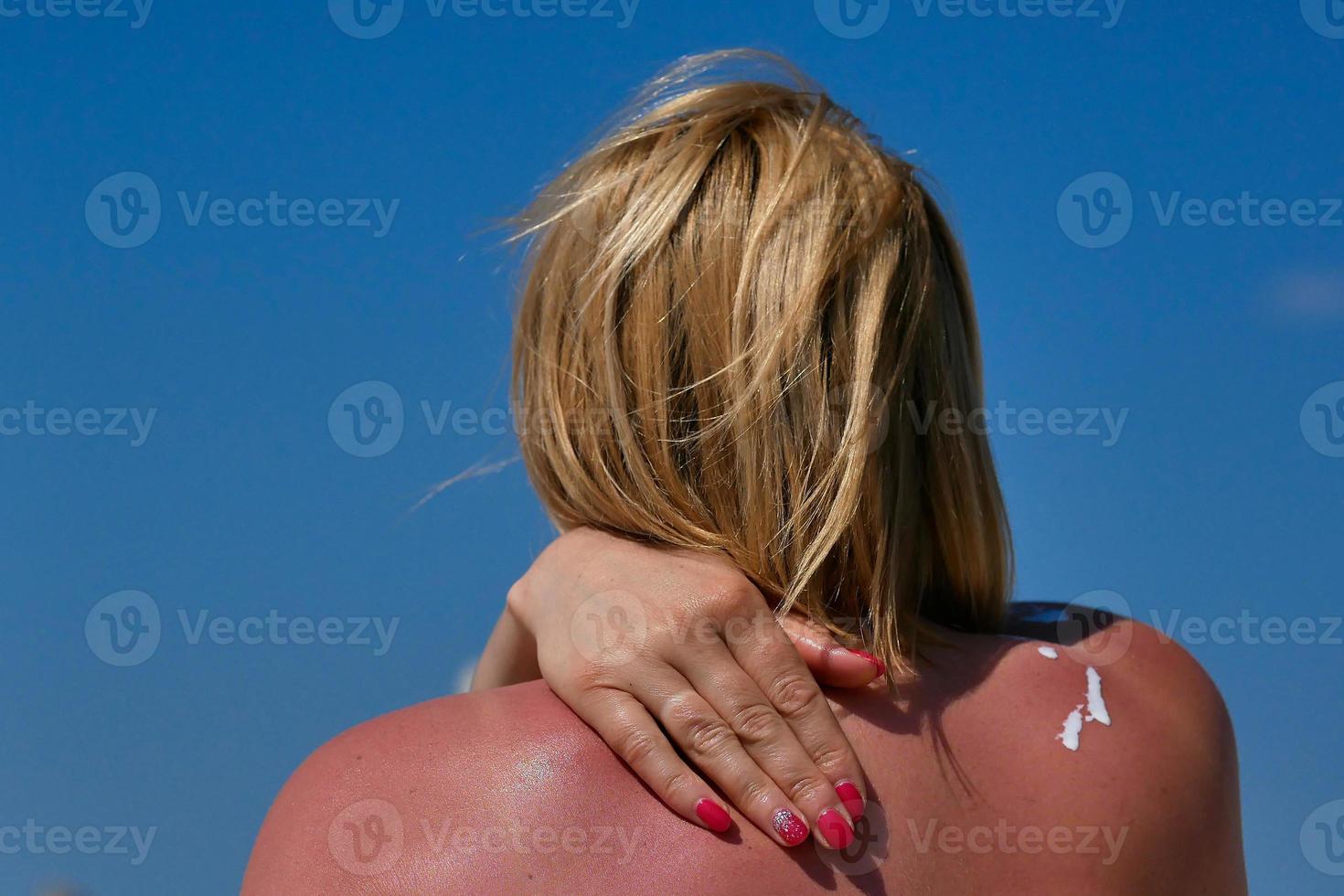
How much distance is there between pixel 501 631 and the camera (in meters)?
2.76

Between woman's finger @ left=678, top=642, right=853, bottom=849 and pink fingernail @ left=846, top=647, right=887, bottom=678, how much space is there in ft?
0.31

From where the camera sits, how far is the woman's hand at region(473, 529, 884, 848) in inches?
71.2

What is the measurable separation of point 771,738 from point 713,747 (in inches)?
3.6

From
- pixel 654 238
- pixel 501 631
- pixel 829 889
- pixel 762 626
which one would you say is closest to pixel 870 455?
pixel 762 626

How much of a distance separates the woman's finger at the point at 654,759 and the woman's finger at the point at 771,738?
97 mm

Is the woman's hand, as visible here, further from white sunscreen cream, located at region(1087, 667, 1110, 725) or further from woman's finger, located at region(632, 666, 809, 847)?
white sunscreen cream, located at region(1087, 667, 1110, 725)

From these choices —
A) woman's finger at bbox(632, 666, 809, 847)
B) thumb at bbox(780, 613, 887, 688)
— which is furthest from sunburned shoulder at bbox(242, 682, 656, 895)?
thumb at bbox(780, 613, 887, 688)

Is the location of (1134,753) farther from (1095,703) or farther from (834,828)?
(834,828)

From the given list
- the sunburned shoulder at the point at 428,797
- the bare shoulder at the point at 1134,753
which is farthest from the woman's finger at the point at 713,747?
the bare shoulder at the point at 1134,753

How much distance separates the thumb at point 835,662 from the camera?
76.2 inches

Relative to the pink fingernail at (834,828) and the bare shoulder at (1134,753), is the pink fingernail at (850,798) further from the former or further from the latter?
the bare shoulder at (1134,753)

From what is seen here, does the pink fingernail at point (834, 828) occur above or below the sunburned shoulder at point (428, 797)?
below

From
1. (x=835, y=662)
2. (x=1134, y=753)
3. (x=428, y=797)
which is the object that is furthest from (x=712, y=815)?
(x=1134, y=753)

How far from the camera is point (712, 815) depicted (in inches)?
70.5
